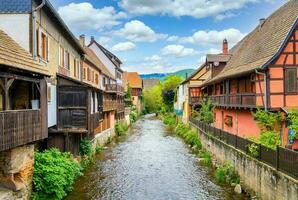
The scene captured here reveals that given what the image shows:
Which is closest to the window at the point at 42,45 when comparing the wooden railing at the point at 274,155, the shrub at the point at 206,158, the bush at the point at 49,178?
the bush at the point at 49,178

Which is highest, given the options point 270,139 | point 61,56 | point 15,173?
point 61,56

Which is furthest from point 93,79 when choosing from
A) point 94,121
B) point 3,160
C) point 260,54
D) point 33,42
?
point 3,160

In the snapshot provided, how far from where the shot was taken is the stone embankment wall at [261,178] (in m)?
11.3

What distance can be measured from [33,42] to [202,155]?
50.8 feet

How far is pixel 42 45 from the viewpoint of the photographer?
53.1 feet

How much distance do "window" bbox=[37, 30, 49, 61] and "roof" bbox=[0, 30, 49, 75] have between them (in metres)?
1.51

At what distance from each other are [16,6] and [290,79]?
13752 millimetres

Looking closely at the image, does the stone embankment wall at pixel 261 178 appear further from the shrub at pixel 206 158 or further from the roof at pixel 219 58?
the roof at pixel 219 58

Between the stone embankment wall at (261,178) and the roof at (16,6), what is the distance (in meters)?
11.1

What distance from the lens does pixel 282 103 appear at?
Result: 18.5 metres

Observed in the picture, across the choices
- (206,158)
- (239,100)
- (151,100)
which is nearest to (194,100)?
(206,158)

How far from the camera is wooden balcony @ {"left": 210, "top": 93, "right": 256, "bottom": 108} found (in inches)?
786

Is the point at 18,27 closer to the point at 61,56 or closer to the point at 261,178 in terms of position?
the point at 61,56

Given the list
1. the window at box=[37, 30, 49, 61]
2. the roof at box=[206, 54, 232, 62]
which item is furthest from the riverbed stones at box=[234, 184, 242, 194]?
the roof at box=[206, 54, 232, 62]
